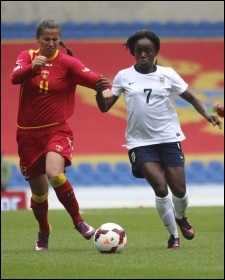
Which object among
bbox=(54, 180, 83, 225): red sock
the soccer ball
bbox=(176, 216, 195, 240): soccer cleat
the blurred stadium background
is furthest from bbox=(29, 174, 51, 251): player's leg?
the blurred stadium background

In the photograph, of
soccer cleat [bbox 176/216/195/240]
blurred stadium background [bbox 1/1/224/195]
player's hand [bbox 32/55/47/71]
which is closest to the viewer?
player's hand [bbox 32/55/47/71]

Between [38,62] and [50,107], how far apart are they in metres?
0.60

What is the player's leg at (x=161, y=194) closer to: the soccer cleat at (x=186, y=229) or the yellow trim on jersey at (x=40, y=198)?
the soccer cleat at (x=186, y=229)

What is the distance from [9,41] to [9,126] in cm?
207

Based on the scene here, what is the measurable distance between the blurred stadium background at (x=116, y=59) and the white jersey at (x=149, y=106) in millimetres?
13786

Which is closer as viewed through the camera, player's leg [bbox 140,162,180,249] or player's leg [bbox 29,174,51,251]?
player's leg [bbox 140,162,180,249]

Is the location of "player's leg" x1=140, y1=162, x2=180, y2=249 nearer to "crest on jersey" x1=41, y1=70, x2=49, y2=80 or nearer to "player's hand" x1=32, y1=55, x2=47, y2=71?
"crest on jersey" x1=41, y1=70, x2=49, y2=80

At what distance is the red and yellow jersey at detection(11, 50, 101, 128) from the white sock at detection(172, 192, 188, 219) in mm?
1276

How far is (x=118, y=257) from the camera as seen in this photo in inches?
313

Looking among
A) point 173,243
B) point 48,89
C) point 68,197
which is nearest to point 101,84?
point 48,89

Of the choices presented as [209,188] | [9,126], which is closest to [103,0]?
[9,126]

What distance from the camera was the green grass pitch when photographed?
6.66 metres

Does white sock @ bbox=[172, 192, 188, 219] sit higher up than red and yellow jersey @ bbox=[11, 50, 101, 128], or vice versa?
red and yellow jersey @ bbox=[11, 50, 101, 128]

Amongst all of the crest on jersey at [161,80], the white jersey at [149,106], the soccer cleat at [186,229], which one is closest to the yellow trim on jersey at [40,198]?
the white jersey at [149,106]
